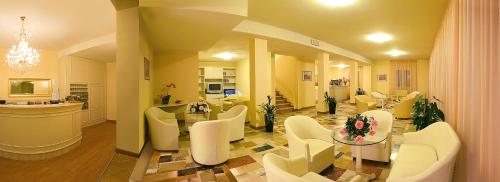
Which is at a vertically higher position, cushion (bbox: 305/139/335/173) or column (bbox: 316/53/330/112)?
column (bbox: 316/53/330/112)

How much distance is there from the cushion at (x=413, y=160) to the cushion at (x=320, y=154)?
77 centimetres

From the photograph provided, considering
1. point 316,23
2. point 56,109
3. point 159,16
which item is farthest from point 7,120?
point 316,23

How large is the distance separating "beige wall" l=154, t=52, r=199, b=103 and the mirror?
3433 millimetres

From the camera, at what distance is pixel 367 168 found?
316 cm

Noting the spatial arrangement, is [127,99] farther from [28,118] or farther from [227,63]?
[227,63]

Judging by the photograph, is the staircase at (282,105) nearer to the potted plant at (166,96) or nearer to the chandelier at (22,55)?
the potted plant at (166,96)

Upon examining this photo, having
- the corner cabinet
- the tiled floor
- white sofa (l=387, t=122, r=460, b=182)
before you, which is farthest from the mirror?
white sofa (l=387, t=122, r=460, b=182)

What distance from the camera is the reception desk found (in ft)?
12.5

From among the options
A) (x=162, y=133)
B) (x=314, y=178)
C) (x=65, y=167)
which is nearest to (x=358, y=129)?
(x=314, y=178)

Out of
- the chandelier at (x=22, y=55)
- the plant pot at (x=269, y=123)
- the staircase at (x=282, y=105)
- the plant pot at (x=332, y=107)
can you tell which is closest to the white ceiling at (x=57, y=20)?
the chandelier at (x=22, y=55)

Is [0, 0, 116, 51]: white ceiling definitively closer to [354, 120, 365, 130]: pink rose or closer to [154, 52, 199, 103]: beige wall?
[154, 52, 199, 103]: beige wall

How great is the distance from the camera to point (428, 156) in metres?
2.58

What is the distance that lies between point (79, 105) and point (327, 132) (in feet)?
16.2

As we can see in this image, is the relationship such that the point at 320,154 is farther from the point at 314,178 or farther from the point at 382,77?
the point at 382,77
